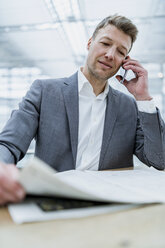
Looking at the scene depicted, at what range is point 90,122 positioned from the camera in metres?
1.08

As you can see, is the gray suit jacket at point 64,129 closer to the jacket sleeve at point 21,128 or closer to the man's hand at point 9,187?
the jacket sleeve at point 21,128

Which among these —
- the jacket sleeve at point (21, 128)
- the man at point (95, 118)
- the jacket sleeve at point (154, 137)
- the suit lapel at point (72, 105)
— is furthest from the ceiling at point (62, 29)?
the jacket sleeve at point (154, 137)

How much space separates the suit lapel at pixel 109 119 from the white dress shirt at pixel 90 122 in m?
0.03

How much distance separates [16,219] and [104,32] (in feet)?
3.37

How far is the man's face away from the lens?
1.11 metres

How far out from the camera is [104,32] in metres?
1.15

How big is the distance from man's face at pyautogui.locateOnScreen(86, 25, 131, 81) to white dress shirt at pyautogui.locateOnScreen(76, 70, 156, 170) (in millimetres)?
79

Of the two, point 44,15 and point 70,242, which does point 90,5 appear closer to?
point 44,15

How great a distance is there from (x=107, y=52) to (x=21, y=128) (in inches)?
21.5

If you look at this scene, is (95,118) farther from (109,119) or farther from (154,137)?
(154,137)

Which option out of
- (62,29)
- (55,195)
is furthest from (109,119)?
(62,29)

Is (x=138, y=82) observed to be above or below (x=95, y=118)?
above

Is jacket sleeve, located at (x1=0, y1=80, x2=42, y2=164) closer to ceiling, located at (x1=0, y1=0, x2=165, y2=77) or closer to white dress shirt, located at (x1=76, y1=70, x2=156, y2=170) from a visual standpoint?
white dress shirt, located at (x1=76, y1=70, x2=156, y2=170)

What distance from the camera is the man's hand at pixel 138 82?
3.63ft
